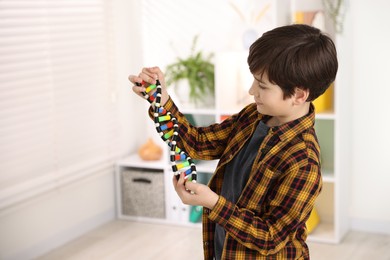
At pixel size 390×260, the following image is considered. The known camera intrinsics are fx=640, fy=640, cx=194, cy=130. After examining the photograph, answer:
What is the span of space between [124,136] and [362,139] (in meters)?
1.40

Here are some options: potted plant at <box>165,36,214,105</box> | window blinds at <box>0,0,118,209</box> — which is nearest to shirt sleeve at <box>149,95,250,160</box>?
window blinds at <box>0,0,118,209</box>

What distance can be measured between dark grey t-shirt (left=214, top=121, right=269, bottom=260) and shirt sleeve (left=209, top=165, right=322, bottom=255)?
0.13 meters

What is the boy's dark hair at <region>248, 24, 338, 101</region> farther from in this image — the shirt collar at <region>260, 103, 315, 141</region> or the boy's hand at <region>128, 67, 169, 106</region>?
the boy's hand at <region>128, 67, 169, 106</region>

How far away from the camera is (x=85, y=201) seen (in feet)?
11.6

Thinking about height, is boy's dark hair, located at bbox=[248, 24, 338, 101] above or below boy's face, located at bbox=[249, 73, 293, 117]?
above

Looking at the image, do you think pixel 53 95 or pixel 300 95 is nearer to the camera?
pixel 300 95

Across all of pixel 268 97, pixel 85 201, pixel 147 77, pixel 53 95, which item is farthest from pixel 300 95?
pixel 85 201

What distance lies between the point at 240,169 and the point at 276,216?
0.20 metres

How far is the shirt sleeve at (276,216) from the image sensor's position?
1.48m

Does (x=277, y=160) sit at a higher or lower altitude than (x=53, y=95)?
lower

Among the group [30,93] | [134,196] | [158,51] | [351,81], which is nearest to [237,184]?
[30,93]

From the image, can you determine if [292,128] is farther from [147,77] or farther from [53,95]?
[53,95]

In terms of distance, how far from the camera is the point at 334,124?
133 inches

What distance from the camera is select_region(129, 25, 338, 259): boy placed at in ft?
4.86
